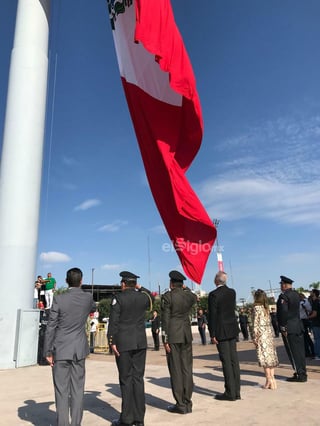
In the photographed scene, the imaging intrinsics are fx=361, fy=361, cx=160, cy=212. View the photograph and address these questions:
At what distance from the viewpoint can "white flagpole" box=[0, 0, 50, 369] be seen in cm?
910

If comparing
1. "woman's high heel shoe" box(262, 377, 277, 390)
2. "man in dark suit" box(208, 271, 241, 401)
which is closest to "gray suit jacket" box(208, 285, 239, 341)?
"man in dark suit" box(208, 271, 241, 401)

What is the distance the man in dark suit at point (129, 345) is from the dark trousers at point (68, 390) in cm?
50

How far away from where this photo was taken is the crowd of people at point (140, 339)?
373 cm

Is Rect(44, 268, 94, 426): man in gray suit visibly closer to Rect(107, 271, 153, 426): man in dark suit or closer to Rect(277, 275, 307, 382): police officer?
Rect(107, 271, 153, 426): man in dark suit

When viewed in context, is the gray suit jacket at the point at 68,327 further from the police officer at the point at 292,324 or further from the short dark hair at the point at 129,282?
the police officer at the point at 292,324

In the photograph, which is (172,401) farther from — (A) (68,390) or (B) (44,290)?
(B) (44,290)

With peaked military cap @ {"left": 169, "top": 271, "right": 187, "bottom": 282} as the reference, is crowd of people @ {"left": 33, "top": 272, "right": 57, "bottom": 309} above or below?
above

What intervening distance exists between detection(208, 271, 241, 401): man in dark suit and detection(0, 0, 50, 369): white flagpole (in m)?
5.77

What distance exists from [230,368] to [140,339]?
1685 millimetres

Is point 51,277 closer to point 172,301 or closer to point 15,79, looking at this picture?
point 15,79

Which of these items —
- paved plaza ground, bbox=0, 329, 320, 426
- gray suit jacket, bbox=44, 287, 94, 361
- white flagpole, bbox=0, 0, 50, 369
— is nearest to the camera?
gray suit jacket, bbox=44, 287, 94, 361

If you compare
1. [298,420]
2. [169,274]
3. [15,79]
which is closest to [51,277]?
[15,79]

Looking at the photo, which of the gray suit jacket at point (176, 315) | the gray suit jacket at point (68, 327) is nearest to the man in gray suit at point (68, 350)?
the gray suit jacket at point (68, 327)

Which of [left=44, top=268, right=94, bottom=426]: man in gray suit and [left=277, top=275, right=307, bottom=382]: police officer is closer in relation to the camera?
[left=44, top=268, right=94, bottom=426]: man in gray suit
